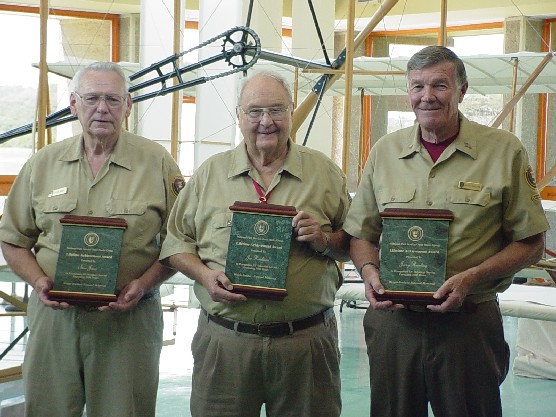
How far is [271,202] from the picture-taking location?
9.04ft

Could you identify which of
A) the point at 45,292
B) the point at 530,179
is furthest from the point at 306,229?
the point at 45,292

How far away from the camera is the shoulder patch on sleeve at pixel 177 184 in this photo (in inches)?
117

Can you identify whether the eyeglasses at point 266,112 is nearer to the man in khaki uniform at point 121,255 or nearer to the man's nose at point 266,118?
the man's nose at point 266,118

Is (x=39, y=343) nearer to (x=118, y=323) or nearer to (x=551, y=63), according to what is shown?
(x=118, y=323)

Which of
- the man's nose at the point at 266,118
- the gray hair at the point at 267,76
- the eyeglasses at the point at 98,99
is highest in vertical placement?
the gray hair at the point at 267,76

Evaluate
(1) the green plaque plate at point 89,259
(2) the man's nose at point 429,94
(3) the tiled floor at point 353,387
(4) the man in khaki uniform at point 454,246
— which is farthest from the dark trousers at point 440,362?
(3) the tiled floor at point 353,387

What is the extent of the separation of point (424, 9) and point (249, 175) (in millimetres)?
11038

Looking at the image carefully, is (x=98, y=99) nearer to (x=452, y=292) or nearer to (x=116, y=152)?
(x=116, y=152)

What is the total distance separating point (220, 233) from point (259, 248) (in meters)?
0.18

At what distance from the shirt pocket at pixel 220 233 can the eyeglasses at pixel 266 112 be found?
0.99 feet

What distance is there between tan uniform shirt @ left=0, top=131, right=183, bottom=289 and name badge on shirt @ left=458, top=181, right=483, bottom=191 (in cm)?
94

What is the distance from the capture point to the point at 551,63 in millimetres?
9141

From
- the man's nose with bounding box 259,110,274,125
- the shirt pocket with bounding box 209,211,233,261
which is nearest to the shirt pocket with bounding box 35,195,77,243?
the shirt pocket with bounding box 209,211,233,261

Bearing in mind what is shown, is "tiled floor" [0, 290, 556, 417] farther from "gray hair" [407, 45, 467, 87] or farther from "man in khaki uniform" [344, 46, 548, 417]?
"gray hair" [407, 45, 467, 87]
